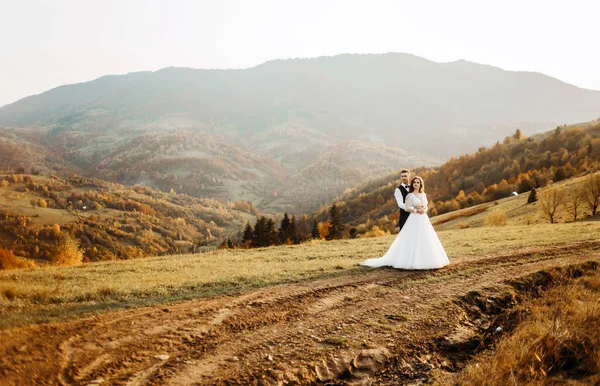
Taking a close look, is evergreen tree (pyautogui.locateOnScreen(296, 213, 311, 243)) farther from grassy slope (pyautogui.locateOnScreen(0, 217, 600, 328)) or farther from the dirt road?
the dirt road

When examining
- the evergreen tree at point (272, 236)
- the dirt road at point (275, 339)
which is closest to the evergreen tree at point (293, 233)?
the evergreen tree at point (272, 236)

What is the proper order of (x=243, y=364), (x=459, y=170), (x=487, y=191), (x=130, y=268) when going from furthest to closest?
(x=459, y=170)
(x=487, y=191)
(x=130, y=268)
(x=243, y=364)

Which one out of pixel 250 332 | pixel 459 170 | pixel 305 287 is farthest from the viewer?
pixel 459 170

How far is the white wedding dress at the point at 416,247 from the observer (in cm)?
1506

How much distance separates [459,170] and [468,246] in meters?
161

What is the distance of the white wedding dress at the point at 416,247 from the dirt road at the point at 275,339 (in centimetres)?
242

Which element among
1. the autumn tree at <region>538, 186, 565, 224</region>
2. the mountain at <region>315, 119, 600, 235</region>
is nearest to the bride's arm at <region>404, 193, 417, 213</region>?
the autumn tree at <region>538, 186, 565, 224</region>

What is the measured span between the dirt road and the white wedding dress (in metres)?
2.42

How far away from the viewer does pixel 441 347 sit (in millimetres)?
8898

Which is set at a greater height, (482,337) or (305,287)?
(305,287)

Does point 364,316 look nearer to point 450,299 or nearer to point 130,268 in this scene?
point 450,299

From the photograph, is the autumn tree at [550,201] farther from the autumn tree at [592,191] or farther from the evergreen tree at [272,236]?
the evergreen tree at [272,236]

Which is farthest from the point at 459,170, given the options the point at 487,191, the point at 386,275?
the point at 386,275

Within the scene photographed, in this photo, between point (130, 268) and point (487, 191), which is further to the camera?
point (487, 191)
